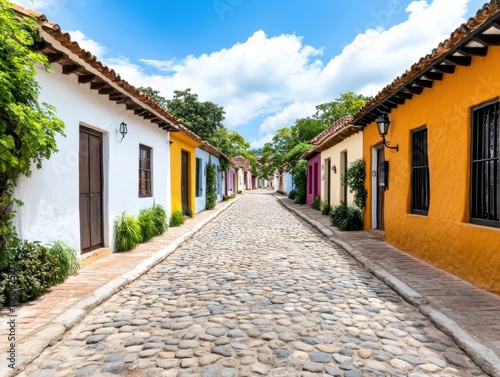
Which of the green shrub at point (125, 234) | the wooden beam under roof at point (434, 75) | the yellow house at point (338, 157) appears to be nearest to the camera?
the wooden beam under roof at point (434, 75)

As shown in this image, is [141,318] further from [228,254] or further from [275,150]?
[275,150]

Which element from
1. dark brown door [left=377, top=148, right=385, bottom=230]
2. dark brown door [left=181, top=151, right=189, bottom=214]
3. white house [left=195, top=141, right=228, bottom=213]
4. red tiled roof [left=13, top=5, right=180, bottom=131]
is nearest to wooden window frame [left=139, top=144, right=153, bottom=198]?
red tiled roof [left=13, top=5, right=180, bottom=131]

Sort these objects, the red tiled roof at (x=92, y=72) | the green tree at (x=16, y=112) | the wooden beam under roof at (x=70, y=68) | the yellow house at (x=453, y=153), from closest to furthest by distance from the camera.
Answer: the green tree at (x=16, y=112)
the red tiled roof at (x=92, y=72)
the yellow house at (x=453, y=153)
the wooden beam under roof at (x=70, y=68)

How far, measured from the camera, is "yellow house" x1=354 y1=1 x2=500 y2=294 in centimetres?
439

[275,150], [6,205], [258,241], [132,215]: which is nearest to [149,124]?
[132,215]

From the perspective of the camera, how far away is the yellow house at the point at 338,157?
10.8 meters

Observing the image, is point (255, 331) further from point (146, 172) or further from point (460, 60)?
point (146, 172)

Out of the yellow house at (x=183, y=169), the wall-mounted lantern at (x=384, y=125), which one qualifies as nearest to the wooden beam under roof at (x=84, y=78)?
the yellow house at (x=183, y=169)

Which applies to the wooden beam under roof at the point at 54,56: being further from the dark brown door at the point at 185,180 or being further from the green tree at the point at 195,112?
the green tree at the point at 195,112

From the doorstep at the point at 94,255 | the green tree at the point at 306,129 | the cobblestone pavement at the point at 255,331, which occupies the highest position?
the green tree at the point at 306,129

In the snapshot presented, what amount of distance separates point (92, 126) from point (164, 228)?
3.89m

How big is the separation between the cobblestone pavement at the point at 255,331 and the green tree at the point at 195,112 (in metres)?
19.1

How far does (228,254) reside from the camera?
701 centimetres

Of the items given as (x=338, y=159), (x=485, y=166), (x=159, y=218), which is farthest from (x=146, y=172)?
(x=485, y=166)
